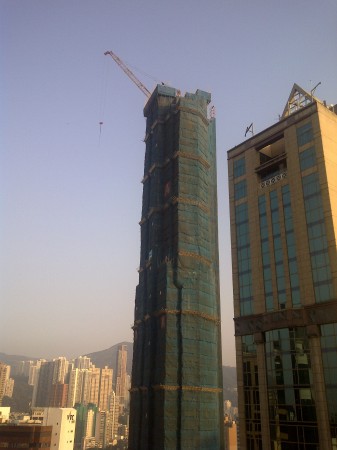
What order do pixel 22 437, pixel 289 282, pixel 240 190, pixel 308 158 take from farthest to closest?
1. pixel 22 437
2. pixel 240 190
3. pixel 308 158
4. pixel 289 282

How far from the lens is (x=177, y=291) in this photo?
198ft

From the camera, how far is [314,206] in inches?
2170

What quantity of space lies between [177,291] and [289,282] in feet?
53.1

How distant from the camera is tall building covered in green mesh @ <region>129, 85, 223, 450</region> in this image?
54438 mm

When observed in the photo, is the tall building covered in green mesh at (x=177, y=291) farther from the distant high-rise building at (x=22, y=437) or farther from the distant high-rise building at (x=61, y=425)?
the distant high-rise building at (x=61, y=425)

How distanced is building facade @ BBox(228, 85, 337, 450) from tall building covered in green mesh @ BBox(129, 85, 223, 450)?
4944 millimetres

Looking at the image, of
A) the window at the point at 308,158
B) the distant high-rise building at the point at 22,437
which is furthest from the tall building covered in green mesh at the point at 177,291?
the distant high-rise building at the point at 22,437

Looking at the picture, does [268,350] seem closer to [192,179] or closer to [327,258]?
[327,258]

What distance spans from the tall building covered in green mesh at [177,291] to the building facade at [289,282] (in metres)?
4.94

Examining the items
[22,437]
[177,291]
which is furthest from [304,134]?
[22,437]

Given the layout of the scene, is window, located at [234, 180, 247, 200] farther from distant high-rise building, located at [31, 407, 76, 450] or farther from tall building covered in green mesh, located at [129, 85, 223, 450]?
distant high-rise building, located at [31, 407, 76, 450]

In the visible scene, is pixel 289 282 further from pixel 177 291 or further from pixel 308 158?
pixel 308 158

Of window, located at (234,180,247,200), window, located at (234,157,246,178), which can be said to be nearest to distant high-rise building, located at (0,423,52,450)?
window, located at (234,180,247,200)

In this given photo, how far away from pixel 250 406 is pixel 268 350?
8062mm
